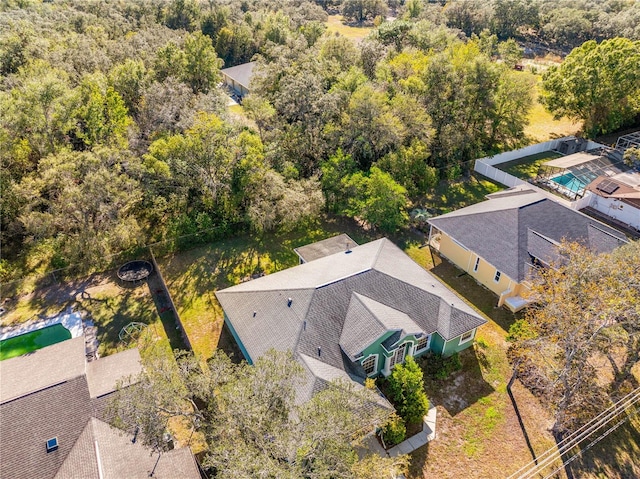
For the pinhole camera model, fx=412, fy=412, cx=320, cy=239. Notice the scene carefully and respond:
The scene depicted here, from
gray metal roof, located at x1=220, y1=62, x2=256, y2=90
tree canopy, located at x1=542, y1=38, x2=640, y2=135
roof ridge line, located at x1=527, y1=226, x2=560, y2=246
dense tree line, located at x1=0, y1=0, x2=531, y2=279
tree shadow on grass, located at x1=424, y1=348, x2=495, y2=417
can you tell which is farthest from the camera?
gray metal roof, located at x1=220, y1=62, x2=256, y2=90

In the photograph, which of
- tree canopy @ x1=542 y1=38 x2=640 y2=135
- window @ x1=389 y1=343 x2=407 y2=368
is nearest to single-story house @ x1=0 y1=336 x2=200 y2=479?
window @ x1=389 y1=343 x2=407 y2=368

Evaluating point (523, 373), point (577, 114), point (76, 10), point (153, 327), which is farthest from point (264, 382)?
point (76, 10)

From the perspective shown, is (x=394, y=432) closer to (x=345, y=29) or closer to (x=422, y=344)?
(x=422, y=344)

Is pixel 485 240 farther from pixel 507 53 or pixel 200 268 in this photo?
pixel 507 53

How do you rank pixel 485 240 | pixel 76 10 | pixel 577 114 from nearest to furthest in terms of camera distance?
pixel 485 240 < pixel 577 114 < pixel 76 10

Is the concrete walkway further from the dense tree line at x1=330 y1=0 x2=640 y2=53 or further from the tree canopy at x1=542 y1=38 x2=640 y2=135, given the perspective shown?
the dense tree line at x1=330 y1=0 x2=640 y2=53

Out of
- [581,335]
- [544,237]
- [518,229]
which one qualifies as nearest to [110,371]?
[581,335]

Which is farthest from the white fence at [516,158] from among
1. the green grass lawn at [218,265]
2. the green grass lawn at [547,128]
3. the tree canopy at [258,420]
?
the tree canopy at [258,420]
